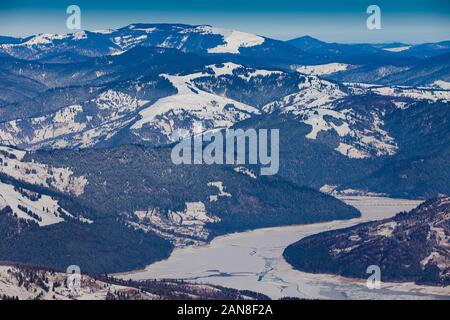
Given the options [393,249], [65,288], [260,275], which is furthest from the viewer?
[393,249]

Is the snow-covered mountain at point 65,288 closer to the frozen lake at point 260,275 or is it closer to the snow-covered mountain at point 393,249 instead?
the frozen lake at point 260,275

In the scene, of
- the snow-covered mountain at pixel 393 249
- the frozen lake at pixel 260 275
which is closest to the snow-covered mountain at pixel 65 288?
the frozen lake at pixel 260 275

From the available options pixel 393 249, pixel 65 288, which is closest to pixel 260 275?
pixel 393 249

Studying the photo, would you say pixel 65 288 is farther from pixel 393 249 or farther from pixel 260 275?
pixel 393 249

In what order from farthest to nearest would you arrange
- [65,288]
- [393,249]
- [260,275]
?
[393,249]
[260,275]
[65,288]

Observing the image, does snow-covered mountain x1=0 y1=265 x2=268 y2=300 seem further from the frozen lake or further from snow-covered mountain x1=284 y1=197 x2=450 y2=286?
snow-covered mountain x1=284 y1=197 x2=450 y2=286

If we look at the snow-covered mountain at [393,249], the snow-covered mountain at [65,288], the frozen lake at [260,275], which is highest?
the snow-covered mountain at [65,288]

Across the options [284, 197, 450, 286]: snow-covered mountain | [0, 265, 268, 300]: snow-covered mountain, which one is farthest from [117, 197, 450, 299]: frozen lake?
[0, 265, 268, 300]: snow-covered mountain

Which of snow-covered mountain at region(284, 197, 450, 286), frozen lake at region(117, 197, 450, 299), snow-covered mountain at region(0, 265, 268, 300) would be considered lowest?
frozen lake at region(117, 197, 450, 299)

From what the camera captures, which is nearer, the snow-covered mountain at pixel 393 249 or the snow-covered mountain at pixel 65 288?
the snow-covered mountain at pixel 65 288
